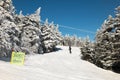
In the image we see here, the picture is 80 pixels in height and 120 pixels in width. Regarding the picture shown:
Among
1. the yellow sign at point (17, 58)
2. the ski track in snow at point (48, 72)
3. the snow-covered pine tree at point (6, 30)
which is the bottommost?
the ski track in snow at point (48, 72)

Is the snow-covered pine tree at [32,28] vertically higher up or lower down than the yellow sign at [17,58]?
higher up

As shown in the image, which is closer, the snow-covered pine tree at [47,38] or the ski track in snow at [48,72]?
the ski track in snow at [48,72]

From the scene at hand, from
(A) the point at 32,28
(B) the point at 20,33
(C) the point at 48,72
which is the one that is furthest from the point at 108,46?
(A) the point at 32,28

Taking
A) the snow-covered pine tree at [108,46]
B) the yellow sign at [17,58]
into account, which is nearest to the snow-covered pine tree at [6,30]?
the yellow sign at [17,58]

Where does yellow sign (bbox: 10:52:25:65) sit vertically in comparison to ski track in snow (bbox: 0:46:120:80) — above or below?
above

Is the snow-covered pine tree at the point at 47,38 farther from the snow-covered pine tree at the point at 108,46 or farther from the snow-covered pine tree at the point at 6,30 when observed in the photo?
the snow-covered pine tree at the point at 6,30

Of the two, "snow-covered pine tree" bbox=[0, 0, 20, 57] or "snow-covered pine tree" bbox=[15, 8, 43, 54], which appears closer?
"snow-covered pine tree" bbox=[0, 0, 20, 57]

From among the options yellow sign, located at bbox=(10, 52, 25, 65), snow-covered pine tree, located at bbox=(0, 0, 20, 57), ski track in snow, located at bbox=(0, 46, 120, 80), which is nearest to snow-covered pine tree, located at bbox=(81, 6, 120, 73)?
ski track in snow, located at bbox=(0, 46, 120, 80)

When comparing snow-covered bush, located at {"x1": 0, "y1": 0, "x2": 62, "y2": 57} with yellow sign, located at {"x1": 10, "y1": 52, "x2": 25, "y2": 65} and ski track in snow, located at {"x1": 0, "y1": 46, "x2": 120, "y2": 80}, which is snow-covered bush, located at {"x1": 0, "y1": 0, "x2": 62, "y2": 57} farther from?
yellow sign, located at {"x1": 10, "y1": 52, "x2": 25, "y2": 65}

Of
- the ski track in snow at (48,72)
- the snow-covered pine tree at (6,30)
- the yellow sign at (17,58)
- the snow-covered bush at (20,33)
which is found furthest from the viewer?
the snow-covered bush at (20,33)

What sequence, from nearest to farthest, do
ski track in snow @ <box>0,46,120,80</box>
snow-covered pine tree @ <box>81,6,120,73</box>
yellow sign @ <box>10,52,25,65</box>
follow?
ski track in snow @ <box>0,46,120,80</box>
yellow sign @ <box>10,52,25,65</box>
snow-covered pine tree @ <box>81,6,120,73</box>

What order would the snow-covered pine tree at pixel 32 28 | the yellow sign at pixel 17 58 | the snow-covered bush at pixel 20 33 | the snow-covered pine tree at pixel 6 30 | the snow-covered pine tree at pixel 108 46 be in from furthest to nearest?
the snow-covered pine tree at pixel 32 28 → the snow-covered pine tree at pixel 108 46 → the snow-covered bush at pixel 20 33 → the snow-covered pine tree at pixel 6 30 → the yellow sign at pixel 17 58

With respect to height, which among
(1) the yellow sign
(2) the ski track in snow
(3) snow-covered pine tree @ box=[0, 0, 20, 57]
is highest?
(3) snow-covered pine tree @ box=[0, 0, 20, 57]

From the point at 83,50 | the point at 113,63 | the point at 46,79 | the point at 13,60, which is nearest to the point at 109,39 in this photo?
the point at 113,63
